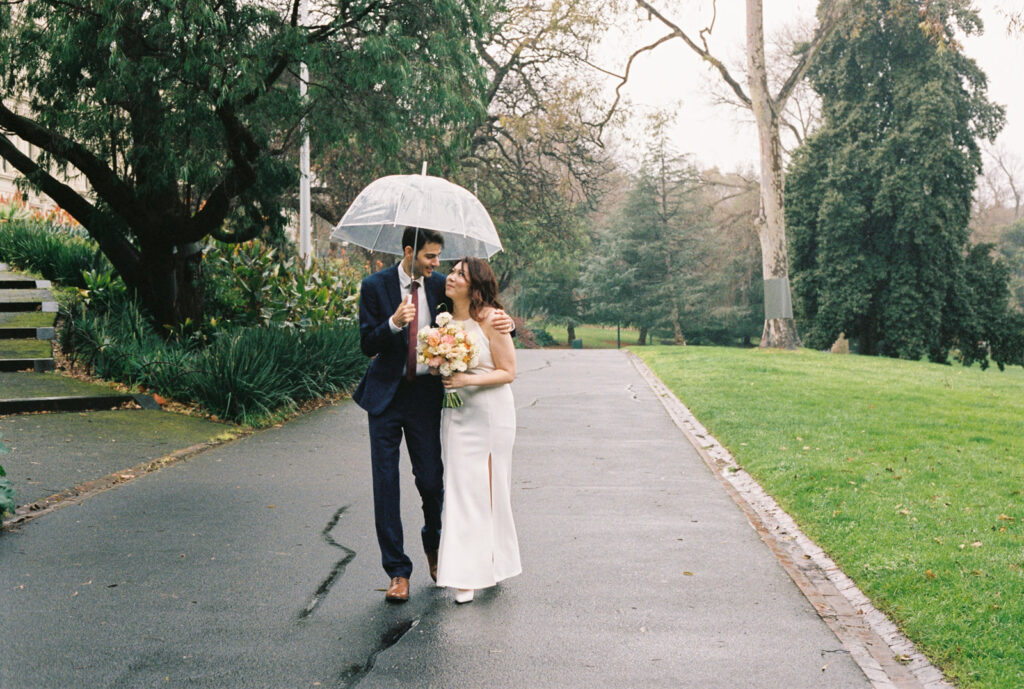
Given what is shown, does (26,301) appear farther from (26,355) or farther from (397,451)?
(397,451)

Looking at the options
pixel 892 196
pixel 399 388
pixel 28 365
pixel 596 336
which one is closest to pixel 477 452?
pixel 399 388

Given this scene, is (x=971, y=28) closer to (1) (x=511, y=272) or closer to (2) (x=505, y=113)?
(2) (x=505, y=113)

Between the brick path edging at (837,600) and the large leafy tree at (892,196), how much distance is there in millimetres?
27492

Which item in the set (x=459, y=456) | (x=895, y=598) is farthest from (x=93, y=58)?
(x=895, y=598)

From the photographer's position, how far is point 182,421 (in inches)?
424

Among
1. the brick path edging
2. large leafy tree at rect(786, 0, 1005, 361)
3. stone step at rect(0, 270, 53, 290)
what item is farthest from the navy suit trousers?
large leafy tree at rect(786, 0, 1005, 361)

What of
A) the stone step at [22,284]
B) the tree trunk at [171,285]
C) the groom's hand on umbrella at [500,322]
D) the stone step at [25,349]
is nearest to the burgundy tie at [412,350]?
the groom's hand on umbrella at [500,322]

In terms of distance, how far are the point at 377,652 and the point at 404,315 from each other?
1.69 m

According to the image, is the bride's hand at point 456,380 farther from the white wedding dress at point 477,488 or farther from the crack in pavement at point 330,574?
the crack in pavement at point 330,574

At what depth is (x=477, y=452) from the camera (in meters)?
5.19

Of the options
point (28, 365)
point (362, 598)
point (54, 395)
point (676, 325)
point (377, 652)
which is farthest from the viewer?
point (676, 325)

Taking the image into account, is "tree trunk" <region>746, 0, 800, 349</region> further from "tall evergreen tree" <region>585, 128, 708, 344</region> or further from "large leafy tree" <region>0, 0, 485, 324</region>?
"tall evergreen tree" <region>585, 128, 708, 344</region>

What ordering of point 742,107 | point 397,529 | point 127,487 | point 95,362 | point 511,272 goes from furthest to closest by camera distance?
point 511,272 → point 742,107 → point 95,362 → point 127,487 → point 397,529

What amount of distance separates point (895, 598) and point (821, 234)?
32.7m
